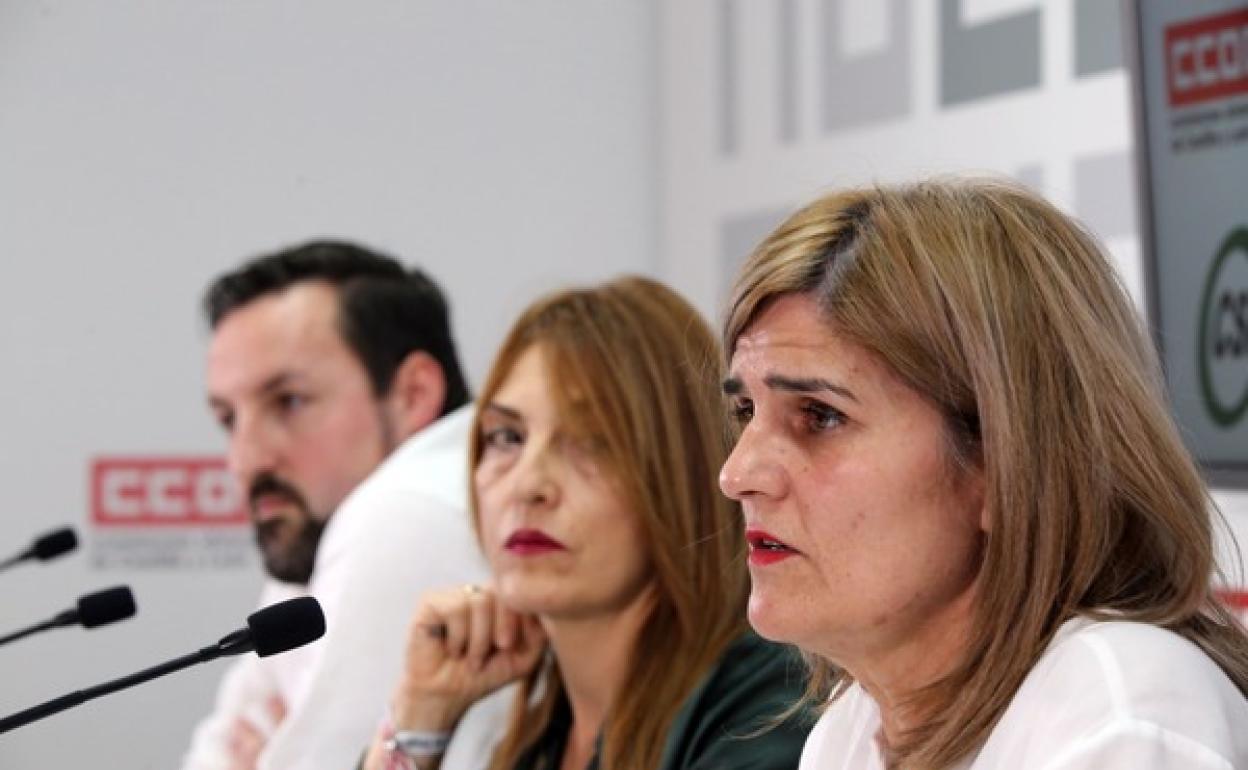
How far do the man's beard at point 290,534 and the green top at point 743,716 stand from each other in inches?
58.2

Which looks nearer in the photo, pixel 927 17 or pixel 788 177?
pixel 927 17

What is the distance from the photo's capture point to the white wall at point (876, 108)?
2.83m

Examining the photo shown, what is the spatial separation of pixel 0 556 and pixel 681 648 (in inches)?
92.4

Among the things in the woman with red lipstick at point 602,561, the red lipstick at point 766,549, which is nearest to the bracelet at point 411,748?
the woman with red lipstick at point 602,561

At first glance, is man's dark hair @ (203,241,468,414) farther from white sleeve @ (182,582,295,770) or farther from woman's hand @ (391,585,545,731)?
woman's hand @ (391,585,545,731)

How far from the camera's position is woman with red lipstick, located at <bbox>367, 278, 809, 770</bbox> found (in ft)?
6.59

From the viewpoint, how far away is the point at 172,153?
414 centimetres

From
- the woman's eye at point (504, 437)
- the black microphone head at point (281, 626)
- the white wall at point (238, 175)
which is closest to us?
the black microphone head at point (281, 626)

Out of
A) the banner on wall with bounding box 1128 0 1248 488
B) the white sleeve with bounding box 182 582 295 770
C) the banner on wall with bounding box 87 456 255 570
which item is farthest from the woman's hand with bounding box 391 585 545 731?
the banner on wall with bounding box 87 456 255 570

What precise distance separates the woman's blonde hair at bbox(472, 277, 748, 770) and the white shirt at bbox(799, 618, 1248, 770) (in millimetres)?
745

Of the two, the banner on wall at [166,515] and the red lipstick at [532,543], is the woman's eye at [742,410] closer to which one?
the red lipstick at [532,543]

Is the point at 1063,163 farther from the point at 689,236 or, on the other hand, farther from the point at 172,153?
the point at 172,153

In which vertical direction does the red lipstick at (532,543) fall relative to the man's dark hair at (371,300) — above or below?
below

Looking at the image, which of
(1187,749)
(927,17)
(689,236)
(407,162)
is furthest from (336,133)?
(1187,749)
